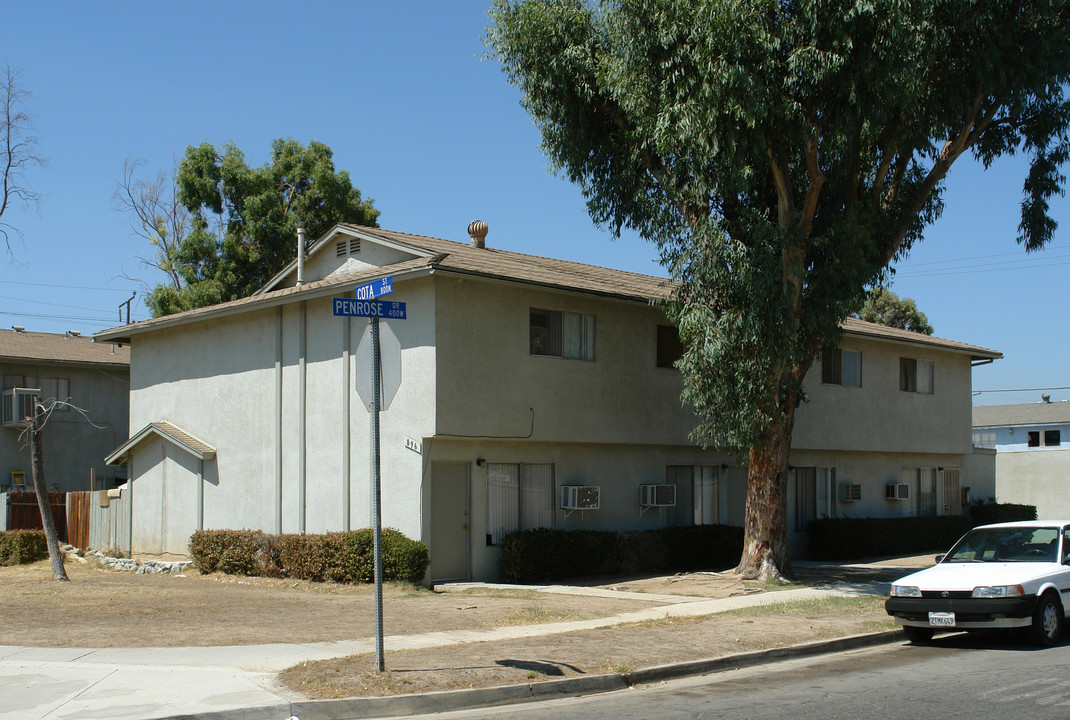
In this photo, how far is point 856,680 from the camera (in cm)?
992

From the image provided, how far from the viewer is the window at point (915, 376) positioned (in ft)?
97.7

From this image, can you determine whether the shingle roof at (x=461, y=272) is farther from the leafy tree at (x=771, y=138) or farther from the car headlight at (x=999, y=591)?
the car headlight at (x=999, y=591)

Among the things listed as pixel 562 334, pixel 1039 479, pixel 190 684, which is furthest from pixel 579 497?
pixel 1039 479

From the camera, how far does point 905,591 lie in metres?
12.2

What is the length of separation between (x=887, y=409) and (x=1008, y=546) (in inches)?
651

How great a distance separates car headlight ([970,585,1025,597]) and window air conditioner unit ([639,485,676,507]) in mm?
10826

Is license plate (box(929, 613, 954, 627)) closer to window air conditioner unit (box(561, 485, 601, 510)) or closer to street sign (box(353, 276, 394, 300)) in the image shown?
street sign (box(353, 276, 394, 300))

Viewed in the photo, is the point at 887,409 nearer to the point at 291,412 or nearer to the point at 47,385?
the point at 291,412

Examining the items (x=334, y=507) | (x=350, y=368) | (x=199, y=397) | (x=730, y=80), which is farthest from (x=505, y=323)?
(x=199, y=397)

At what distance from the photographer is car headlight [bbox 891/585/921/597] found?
1208cm

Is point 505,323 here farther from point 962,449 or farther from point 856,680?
point 962,449

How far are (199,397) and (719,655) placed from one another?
655 inches

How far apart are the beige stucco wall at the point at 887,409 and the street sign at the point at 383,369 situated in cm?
1772

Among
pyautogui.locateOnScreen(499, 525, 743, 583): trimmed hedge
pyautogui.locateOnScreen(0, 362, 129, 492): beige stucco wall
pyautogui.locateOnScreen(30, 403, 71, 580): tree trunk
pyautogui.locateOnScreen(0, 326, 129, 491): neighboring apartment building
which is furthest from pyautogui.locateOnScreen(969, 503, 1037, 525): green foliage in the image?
pyautogui.locateOnScreen(0, 362, 129, 492): beige stucco wall
